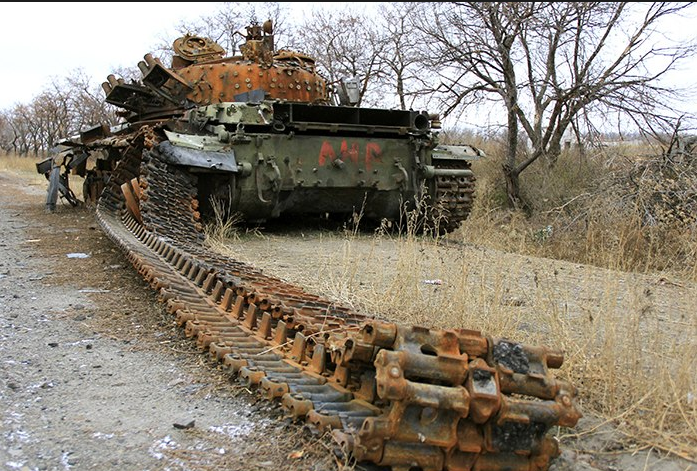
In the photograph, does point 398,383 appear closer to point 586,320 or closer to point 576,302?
point 586,320

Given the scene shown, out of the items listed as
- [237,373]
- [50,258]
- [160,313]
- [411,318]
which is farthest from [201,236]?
[237,373]

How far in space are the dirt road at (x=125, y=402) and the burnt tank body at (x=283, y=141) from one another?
9.89 feet

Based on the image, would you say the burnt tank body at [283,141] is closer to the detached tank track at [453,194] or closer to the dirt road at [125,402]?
the detached tank track at [453,194]

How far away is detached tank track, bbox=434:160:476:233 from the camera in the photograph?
31.2ft

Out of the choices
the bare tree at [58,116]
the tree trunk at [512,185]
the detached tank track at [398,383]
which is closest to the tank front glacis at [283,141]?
the detached tank track at [398,383]

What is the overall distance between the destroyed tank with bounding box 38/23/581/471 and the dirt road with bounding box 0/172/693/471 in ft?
0.45

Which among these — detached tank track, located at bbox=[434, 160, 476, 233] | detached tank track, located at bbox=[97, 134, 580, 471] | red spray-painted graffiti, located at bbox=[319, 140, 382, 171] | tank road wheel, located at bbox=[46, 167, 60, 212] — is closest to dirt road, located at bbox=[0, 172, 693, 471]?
detached tank track, located at bbox=[97, 134, 580, 471]

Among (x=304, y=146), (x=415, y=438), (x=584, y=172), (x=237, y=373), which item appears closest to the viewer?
(x=415, y=438)

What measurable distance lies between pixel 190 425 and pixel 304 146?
19.9 ft

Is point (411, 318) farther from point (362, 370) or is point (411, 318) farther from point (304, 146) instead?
point (304, 146)

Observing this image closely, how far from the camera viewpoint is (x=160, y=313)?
4.91 meters

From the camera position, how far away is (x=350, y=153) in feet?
29.4

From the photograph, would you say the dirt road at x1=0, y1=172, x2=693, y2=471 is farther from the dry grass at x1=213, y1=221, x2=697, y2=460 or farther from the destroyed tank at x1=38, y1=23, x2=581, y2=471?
the dry grass at x1=213, y1=221, x2=697, y2=460

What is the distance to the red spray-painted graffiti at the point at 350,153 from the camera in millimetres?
8844
